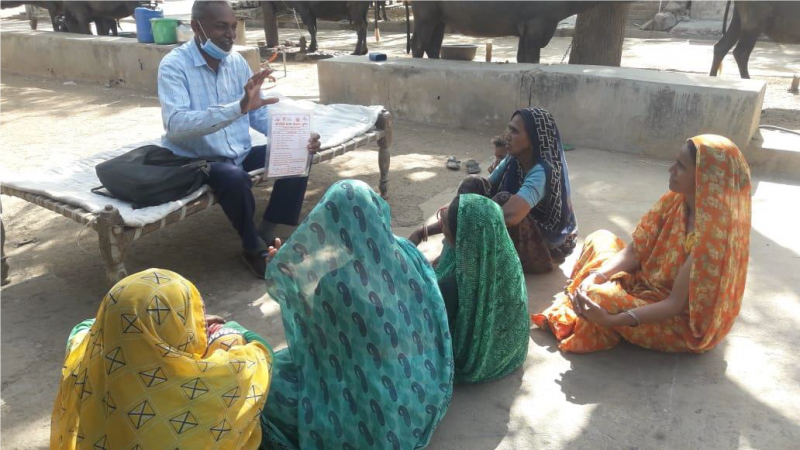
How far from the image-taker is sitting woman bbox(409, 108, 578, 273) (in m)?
2.99

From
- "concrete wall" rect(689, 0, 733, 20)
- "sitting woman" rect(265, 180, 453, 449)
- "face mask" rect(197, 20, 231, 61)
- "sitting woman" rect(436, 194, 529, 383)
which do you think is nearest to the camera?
"sitting woman" rect(265, 180, 453, 449)

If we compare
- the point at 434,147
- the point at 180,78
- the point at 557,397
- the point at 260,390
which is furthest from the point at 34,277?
the point at 434,147

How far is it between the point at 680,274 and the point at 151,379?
1.92 metres

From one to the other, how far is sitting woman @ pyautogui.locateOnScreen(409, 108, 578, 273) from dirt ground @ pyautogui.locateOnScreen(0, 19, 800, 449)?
0.18m

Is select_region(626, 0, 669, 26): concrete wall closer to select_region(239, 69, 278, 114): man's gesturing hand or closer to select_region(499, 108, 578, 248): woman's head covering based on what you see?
select_region(499, 108, 578, 248): woman's head covering

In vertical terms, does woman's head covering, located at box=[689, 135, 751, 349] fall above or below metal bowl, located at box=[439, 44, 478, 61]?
below

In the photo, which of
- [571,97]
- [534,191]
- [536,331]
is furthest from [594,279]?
[571,97]

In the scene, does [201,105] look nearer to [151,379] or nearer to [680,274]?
[151,379]

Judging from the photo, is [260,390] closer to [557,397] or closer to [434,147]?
[557,397]

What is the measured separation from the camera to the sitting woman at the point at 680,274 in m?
2.29

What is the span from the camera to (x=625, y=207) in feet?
13.7

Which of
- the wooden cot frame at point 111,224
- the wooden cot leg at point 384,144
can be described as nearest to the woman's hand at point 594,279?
the wooden cot frame at point 111,224

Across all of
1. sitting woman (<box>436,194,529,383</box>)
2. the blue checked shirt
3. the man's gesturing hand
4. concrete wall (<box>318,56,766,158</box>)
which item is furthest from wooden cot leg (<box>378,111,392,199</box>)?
sitting woman (<box>436,194,529,383</box>)

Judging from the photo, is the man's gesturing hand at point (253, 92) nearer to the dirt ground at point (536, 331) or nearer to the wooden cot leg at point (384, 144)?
the dirt ground at point (536, 331)
